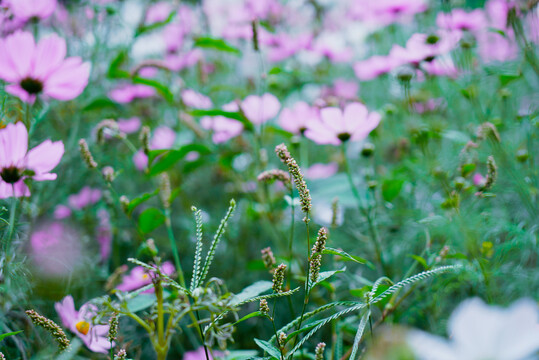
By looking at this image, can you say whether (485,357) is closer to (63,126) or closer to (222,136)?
(222,136)

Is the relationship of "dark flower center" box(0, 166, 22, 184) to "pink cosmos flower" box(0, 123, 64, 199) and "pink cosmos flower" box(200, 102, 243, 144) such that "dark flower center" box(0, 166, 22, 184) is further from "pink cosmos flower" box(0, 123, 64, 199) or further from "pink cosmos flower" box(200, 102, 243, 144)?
"pink cosmos flower" box(200, 102, 243, 144)

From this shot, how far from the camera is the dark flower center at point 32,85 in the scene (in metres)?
0.49

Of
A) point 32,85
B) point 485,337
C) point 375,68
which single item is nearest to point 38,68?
point 32,85

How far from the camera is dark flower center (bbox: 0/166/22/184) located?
395 millimetres

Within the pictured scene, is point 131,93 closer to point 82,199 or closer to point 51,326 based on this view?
point 82,199

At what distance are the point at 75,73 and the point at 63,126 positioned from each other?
0.43 m

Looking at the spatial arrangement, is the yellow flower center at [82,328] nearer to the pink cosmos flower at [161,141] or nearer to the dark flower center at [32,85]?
the dark flower center at [32,85]

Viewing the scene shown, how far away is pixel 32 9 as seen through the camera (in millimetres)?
686

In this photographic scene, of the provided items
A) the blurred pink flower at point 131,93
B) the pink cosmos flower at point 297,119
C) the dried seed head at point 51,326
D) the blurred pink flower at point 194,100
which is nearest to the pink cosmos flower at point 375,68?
the pink cosmos flower at point 297,119

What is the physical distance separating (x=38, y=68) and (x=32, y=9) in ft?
0.86

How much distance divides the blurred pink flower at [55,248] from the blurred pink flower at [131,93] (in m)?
0.34

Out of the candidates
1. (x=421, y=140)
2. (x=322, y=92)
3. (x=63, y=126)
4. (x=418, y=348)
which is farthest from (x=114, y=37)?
(x=418, y=348)

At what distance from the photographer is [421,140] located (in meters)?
0.59

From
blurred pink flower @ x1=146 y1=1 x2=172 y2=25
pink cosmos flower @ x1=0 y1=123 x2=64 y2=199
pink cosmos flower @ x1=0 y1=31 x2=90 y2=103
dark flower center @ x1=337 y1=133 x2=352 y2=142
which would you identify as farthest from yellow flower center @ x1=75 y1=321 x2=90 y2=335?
blurred pink flower @ x1=146 y1=1 x2=172 y2=25
